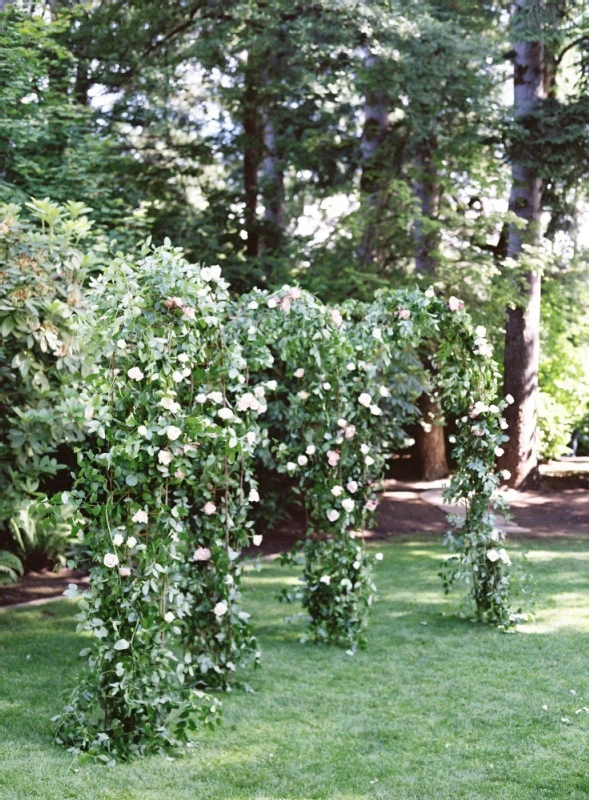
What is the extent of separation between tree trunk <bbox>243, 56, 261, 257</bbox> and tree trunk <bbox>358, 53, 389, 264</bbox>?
51.0 inches

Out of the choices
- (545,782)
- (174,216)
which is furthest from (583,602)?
(174,216)

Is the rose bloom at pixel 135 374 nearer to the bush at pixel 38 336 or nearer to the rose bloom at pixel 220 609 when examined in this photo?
the bush at pixel 38 336

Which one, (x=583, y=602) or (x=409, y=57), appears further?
(x=409, y=57)

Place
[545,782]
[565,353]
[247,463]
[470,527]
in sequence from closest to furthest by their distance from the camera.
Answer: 1. [545,782]
2. [247,463]
3. [470,527]
4. [565,353]

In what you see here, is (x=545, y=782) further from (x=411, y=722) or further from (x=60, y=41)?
(x=60, y=41)

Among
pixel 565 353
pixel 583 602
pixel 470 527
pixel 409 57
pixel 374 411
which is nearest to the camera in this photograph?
pixel 374 411

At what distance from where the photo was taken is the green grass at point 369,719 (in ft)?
11.3

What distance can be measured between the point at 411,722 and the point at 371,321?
243cm

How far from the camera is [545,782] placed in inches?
136

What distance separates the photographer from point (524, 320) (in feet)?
37.3

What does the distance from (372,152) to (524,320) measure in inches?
121

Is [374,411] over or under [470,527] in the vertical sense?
over

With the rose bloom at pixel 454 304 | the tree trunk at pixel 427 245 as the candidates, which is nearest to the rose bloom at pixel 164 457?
the rose bloom at pixel 454 304

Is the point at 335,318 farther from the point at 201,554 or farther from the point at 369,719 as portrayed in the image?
the point at 369,719
